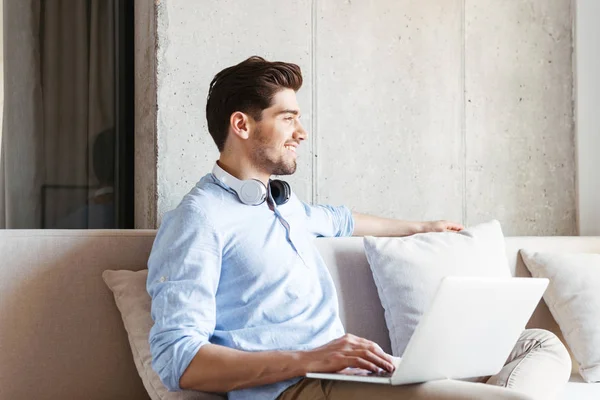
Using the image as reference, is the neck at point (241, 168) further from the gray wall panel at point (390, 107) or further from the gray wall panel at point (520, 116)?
the gray wall panel at point (520, 116)

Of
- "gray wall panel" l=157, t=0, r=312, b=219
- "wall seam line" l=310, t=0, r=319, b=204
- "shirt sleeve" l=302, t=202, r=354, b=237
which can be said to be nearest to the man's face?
"shirt sleeve" l=302, t=202, r=354, b=237

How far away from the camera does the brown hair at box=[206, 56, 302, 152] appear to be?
88.2 inches

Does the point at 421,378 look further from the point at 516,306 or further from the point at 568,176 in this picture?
the point at 568,176

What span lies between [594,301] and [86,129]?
1798 mm

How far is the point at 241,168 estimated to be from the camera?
87.4 inches

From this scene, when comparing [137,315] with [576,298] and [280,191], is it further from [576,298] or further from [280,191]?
[576,298]

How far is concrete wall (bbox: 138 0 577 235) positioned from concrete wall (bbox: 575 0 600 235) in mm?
41

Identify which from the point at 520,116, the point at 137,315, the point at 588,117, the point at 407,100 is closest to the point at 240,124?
the point at 137,315

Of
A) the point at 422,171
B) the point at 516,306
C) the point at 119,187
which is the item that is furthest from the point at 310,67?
the point at 516,306

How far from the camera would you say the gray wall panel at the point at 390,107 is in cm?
303

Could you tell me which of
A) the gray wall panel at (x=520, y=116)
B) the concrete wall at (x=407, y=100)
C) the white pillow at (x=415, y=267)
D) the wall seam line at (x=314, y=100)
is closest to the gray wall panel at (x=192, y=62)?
the concrete wall at (x=407, y=100)

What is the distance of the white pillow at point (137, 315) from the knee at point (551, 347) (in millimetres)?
1011

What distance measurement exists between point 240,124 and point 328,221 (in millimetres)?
510

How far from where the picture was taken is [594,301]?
268cm
